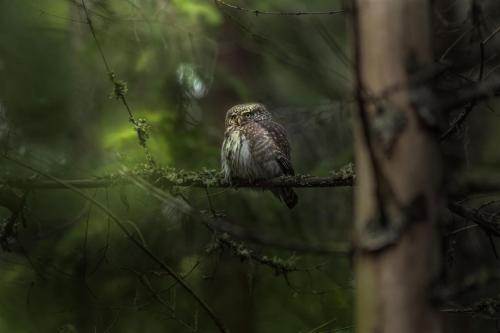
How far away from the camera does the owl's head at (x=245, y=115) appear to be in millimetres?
6633

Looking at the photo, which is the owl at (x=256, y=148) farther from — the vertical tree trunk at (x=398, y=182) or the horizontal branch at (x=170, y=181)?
the vertical tree trunk at (x=398, y=182)

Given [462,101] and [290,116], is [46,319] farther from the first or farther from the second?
[462,101]

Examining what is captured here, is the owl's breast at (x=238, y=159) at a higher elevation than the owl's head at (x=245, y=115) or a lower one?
lower

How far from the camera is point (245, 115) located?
664 centimetres

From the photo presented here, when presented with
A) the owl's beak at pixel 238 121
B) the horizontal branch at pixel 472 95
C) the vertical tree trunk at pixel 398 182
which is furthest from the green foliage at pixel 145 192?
the horizontal branch at pixel 472 95

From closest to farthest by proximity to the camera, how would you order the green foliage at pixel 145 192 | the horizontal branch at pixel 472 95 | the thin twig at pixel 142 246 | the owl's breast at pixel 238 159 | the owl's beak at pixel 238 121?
the horizontal branch at pixel 472 95, the thin twig at pixel 142 246, the green foliage at pixel 145 192, the owl's breast at pixel 238 159, the owl's beak at pixel 238 121

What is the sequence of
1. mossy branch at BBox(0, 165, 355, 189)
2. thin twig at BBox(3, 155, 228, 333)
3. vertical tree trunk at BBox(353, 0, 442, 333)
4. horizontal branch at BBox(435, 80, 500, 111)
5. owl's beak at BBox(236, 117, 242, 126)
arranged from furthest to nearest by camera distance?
owl's beak at BBox(236, 117, 242, 126) < mossy branch at BBox(0, 165, 355, 189) < thin twig at BBox(3, 155, 228, 333) < vertical tree trunk at BBox(353, 0, 442, 333) < horizontal branch at BBox(435, 80, 500, 111)

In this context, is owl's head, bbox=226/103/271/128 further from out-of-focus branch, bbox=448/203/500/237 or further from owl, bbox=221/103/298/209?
out-of-focus branch, bbox=448/203/500/237

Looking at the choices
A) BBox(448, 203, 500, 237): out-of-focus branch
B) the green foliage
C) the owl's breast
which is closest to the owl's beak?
the owl's breast

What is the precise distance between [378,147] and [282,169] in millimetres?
3850

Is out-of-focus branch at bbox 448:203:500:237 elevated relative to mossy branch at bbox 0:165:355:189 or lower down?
lower down

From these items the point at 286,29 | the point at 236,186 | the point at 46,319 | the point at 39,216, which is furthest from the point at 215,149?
the point at 286,29

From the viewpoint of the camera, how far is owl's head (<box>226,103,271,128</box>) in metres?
6.63

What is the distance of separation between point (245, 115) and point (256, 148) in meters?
0.48
